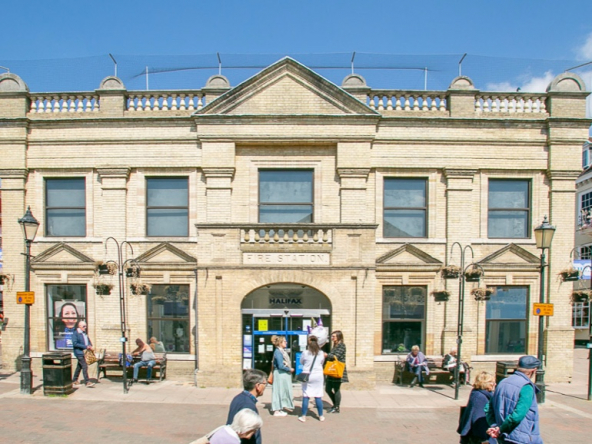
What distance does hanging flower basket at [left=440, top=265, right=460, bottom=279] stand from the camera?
13906 millimetres

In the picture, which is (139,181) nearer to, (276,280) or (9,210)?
(9,210)

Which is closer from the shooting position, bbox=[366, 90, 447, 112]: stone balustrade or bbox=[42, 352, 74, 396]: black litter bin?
bbox=[42, 352, 74, 396]: black litter bin

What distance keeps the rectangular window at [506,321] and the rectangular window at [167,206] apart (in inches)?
388

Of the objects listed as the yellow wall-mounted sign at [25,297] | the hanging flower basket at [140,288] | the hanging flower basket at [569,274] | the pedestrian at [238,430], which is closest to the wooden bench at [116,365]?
the hanging flower basket at [140,288]

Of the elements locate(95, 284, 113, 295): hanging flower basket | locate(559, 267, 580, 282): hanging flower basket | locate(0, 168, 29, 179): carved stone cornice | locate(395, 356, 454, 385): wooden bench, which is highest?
locate(0, 168, 29, 179): carved stone cornice

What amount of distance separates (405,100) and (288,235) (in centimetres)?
573

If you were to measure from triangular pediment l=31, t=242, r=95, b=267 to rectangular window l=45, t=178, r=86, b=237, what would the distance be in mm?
542

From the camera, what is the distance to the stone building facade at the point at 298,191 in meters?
14.3

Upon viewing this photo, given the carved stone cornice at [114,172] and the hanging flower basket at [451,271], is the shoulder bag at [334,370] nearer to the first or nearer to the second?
the hanging flower basket at [451,271]

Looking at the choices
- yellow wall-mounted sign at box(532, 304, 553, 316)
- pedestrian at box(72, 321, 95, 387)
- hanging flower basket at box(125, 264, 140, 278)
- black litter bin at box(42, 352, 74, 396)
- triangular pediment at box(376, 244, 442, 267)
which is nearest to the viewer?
black litter bin at box(42, 352, 74, 396)

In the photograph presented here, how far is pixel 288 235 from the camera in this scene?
44.0ft

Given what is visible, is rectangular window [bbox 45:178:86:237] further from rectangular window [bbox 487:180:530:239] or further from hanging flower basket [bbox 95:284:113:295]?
rectangular window [bbox 487:180:530:239]

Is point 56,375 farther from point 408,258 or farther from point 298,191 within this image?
point 408,258

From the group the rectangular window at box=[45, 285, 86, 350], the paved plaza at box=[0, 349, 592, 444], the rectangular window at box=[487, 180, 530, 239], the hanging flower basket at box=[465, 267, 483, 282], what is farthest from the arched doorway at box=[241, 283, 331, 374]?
the rectangular window at box=[487, 180, 530, 239]
